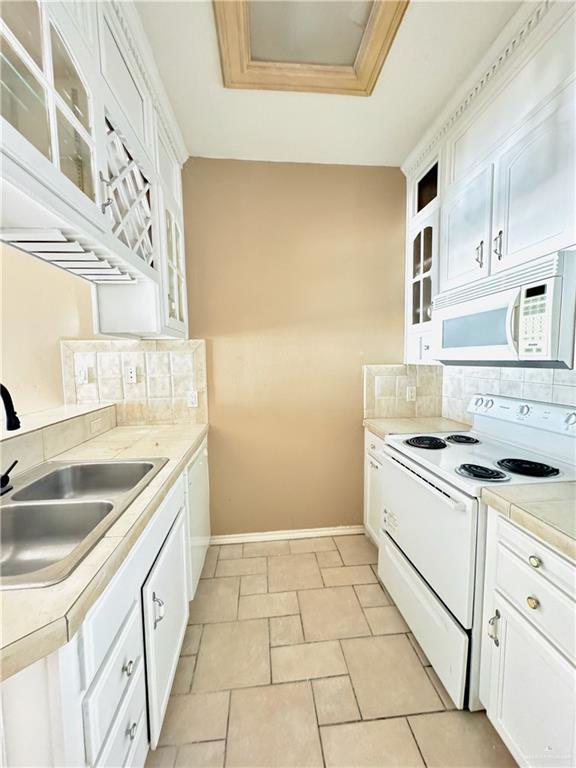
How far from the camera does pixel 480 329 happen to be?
57.0 inches

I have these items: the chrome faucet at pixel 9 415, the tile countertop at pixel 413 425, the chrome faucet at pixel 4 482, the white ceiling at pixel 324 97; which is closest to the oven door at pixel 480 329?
the tile countertop at pixel 413 425

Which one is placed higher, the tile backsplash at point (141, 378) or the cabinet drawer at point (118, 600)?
the tile backsplash at point (141, 378)

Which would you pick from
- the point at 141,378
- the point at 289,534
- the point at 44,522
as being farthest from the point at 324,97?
the point at 289,534

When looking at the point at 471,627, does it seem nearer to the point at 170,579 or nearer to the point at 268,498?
the point at 170,579

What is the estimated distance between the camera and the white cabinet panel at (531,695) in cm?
89

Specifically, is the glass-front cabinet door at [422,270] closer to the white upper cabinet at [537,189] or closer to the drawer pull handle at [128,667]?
the white upper cabinet at [537,189]

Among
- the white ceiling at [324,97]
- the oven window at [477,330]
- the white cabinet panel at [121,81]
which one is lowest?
the oven window at [477,330]

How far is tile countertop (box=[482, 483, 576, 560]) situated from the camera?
90 centimetres

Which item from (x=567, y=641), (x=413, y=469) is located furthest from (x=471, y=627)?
(x=413, y=469)

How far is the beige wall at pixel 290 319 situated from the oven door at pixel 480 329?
2.59 ft

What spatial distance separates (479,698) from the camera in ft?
4.12

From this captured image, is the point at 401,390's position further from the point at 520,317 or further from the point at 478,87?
the point at 478,87

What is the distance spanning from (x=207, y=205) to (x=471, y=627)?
270 centimetres

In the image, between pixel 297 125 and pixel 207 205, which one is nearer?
pixel 297 125
